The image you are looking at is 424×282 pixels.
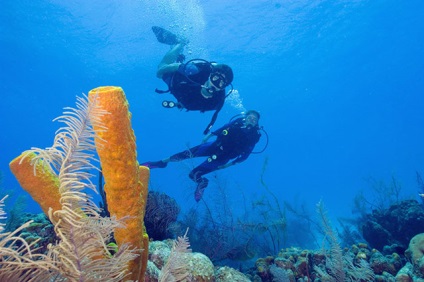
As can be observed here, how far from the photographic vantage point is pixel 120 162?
1.73 metres

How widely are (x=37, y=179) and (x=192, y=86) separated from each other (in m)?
7.18

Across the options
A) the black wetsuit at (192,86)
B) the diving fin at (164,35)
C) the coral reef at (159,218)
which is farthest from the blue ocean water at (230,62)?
the diving fin at (164,35)

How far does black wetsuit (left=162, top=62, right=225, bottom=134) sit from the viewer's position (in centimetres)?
843

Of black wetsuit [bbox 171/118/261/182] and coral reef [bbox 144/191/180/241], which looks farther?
black wetsuit [bbox 171/118/261/182]

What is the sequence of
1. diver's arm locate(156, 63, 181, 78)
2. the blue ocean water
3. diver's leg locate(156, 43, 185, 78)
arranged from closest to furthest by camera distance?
diver's arm locate(156, 63, 181, 78) < diver's leg locate(156, 43, 185, 78) < the blue ocean water

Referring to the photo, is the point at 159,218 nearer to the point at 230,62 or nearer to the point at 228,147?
the point at 228,147

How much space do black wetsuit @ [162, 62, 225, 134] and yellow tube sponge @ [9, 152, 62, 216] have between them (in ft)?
22.8

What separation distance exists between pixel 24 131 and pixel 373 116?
312 ft

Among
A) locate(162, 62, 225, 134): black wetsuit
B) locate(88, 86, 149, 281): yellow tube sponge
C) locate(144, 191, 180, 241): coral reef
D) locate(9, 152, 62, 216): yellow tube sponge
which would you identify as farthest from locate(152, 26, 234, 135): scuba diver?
locate(9, 152, 62, 216): yellow tube sponge

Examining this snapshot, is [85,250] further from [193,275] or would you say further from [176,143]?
[176,143]

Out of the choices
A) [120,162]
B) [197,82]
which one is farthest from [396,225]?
[120,162]

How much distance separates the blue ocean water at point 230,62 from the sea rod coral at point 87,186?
6.90m

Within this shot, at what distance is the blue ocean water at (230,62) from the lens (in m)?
24.9

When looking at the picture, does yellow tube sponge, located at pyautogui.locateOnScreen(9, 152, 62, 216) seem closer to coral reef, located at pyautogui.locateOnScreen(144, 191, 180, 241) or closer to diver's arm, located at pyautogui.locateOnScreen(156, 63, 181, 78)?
coral reef, located at pyautogui.locateOnScreen(144, 191, 180, 241)
